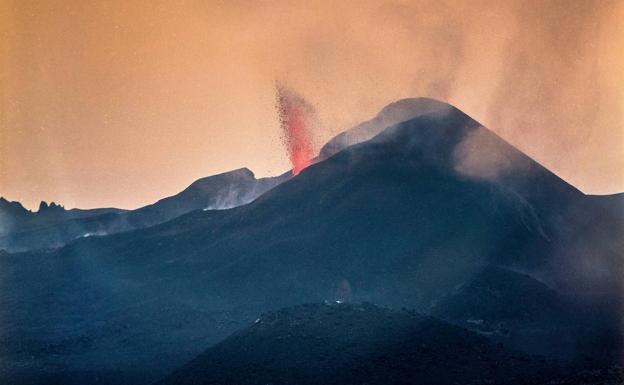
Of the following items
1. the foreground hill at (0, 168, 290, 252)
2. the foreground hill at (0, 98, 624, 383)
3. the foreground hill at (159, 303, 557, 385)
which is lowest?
the foreground hill at (159, 303, 557, 385)

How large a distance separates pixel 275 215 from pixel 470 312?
3711 cm

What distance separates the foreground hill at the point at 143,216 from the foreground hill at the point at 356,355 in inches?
3330

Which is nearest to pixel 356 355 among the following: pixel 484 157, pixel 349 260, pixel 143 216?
pixel 349 260

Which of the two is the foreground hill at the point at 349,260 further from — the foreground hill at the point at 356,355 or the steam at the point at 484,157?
the foreground hill at the point at 356,355

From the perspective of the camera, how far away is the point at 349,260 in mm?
107188

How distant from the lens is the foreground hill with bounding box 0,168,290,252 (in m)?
165

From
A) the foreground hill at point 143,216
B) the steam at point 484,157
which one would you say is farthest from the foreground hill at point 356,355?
the foreground hill at point 143,216

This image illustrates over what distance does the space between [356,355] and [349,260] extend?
35089mm

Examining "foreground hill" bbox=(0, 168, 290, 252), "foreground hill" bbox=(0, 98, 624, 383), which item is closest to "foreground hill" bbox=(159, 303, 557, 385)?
"foreground hill" bbox=(0, 98, 624, 383)

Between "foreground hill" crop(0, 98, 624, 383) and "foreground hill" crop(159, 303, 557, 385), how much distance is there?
912 centimetres

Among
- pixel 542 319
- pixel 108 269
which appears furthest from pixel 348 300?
pixel 108 269

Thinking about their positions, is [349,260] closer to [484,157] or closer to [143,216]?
[484,157]

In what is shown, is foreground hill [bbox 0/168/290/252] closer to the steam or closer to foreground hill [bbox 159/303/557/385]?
the steam

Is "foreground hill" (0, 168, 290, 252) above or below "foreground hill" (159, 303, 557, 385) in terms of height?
above
